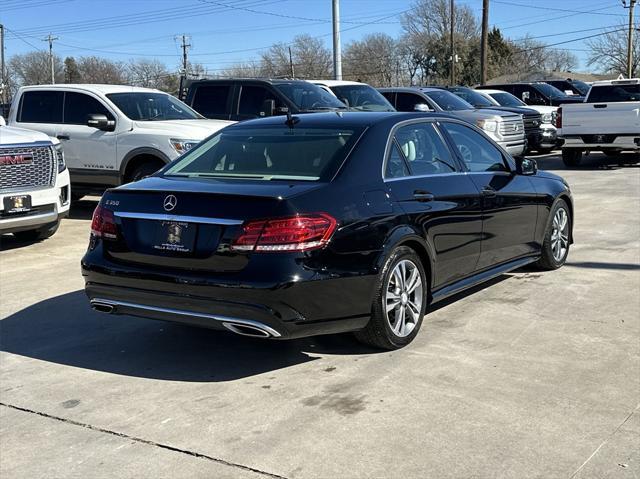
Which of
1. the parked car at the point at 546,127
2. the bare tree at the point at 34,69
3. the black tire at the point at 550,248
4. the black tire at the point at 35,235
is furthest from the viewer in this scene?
the bare tree at the point at 34,69

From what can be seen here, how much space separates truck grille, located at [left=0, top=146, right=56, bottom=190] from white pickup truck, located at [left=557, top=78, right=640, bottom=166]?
12094 mm

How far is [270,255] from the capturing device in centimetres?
431

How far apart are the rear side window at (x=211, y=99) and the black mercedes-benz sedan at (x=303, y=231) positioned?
7.66m

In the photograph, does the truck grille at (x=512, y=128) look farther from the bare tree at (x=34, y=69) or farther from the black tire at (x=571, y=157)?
the bare tree at (x=34, y=69)

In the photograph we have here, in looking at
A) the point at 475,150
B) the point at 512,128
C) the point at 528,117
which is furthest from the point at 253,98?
the point at 528,117

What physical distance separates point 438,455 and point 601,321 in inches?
104

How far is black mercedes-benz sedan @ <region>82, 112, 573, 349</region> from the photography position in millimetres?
4355

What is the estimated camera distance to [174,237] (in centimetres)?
455

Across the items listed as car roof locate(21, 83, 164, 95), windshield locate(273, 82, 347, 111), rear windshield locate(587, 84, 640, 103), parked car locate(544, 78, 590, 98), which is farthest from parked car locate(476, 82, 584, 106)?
car roof locate(21, 83, 164, 95)

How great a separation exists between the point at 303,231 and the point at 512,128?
1313 centimetres

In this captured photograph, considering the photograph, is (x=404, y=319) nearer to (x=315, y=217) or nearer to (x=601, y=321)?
(x=315, y=217)

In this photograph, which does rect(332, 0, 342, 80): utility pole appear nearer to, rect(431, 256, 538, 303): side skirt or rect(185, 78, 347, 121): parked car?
rect(185, 78, 347, 121): parked car

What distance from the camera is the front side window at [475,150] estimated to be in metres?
6.10

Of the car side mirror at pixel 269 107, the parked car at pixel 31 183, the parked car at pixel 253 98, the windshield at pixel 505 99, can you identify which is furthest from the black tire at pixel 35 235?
the windshield at pixel 505 99
